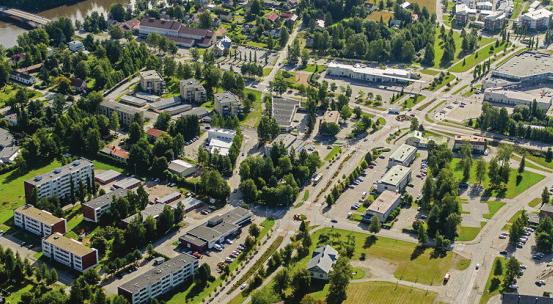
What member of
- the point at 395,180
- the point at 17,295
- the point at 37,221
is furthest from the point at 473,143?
the point at 17,295

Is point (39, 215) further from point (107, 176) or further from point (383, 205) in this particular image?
point (383, 205)

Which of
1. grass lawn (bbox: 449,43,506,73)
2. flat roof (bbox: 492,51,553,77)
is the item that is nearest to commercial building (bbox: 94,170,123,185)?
grass lawn (bbox: 449,43,506,73)

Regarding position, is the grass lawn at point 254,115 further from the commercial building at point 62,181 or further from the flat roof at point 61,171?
the commercial building at point 62,181

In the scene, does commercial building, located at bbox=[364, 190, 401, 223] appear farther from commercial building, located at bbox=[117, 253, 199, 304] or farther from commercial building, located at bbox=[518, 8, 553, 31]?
commercial building, located at bbox=[518, 8, 553, 31]

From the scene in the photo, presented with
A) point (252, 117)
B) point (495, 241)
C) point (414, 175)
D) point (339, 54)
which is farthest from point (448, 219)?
point (339, 54)

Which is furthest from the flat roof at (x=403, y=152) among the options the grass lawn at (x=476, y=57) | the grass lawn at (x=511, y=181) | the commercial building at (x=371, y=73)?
the grass lawn at (x=476, y=57)
